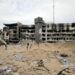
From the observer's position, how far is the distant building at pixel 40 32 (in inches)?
2277

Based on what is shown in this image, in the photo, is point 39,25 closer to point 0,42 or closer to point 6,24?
point 6,24

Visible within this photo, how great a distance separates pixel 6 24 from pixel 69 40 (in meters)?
20.8

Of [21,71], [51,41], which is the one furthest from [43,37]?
[21,71]

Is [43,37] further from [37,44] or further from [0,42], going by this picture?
[0,42]

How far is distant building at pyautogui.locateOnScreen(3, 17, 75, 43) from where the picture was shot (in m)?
Answer: 57.8

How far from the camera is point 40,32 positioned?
196 feet

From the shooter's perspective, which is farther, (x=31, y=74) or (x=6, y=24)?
(x=6, y=24)

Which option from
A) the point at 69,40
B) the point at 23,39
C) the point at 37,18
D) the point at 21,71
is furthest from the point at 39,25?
the point at 21,71

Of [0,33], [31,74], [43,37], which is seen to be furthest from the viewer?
[0,33]

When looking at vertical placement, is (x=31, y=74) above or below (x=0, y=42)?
below

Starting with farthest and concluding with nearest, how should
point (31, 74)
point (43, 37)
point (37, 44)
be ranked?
point (43, 37)
point (37, 44)
point (31, 74)

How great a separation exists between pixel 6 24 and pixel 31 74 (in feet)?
158

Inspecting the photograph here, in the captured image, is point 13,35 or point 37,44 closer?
point 37,44

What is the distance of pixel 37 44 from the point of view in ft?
181
